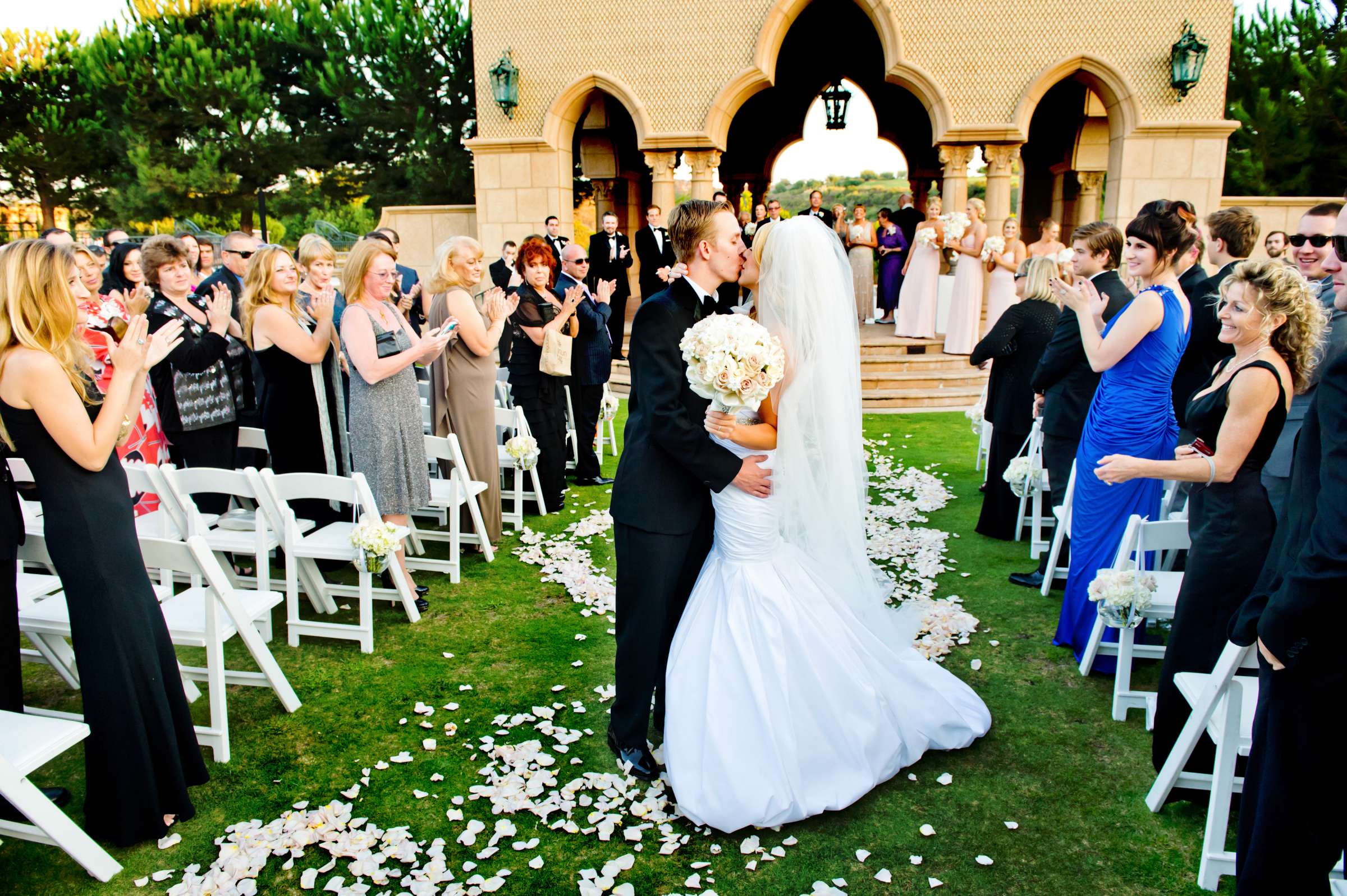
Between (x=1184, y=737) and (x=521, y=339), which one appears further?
(x=521, y=339)

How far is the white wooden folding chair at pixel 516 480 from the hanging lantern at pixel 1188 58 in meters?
11.6

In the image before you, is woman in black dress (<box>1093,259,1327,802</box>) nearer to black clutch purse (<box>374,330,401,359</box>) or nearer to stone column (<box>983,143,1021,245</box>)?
black clutch purse (<box>374,330,401,359</box>)

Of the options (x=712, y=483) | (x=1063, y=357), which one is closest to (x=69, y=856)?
(x=712, y=483)

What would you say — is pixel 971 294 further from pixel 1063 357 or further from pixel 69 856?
pixel 69 856

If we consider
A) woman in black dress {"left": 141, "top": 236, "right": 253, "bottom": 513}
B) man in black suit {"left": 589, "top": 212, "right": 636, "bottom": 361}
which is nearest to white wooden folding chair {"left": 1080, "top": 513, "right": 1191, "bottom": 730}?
woman in black dress {"left": 141, "top": 236, "right": 253, "bottom": 513}

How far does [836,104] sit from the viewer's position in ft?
51.9

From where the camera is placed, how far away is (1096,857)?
3109 millimetres

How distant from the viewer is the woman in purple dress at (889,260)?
1549 centimetres

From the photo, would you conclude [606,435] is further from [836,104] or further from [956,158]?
[836,104]

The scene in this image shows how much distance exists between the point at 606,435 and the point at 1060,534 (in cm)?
598

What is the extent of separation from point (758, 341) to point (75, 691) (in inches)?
155

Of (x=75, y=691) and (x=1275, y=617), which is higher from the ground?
(x=1275, y=617)

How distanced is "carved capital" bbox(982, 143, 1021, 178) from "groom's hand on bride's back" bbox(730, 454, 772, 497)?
493 inches

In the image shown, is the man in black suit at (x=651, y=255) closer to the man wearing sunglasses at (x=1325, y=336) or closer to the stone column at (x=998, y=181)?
the stone column at (x=998, y=181)
